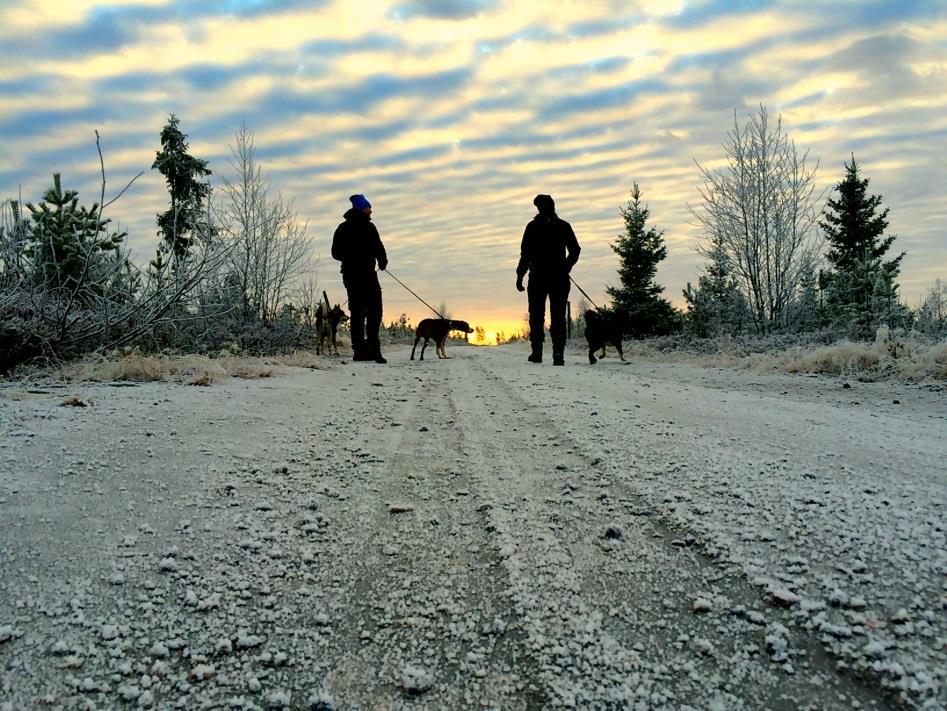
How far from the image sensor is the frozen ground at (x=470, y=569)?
1349mm

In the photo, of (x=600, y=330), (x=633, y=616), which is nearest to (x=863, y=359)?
(x=600, y=330)

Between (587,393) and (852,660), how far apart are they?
427 cm

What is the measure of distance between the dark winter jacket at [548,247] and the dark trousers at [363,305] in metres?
2.63

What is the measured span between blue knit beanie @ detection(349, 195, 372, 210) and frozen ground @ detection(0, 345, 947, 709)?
7.56m

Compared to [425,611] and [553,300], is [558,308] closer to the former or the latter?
[553,300]

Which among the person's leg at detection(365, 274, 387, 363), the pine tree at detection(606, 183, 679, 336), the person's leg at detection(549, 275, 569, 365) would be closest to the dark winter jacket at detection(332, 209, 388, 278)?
the person's leg at detection(365, 274, 387, 363)

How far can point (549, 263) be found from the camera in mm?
10305

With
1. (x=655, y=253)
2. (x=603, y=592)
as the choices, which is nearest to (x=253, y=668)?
(x=603, y=592)

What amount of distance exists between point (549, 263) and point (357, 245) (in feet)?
11.0

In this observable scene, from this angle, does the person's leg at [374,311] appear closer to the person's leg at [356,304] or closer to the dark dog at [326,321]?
the person's leg at [356,304]

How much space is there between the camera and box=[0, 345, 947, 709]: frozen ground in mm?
1349

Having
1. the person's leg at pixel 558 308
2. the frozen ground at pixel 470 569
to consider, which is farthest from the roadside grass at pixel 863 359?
the frozen ground at pixel 470 569

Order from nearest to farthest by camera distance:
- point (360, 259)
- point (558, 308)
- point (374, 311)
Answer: point (558, 308)
point (360, 259)
point (374, 311)

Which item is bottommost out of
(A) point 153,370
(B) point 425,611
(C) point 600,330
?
(B) point 425,611
